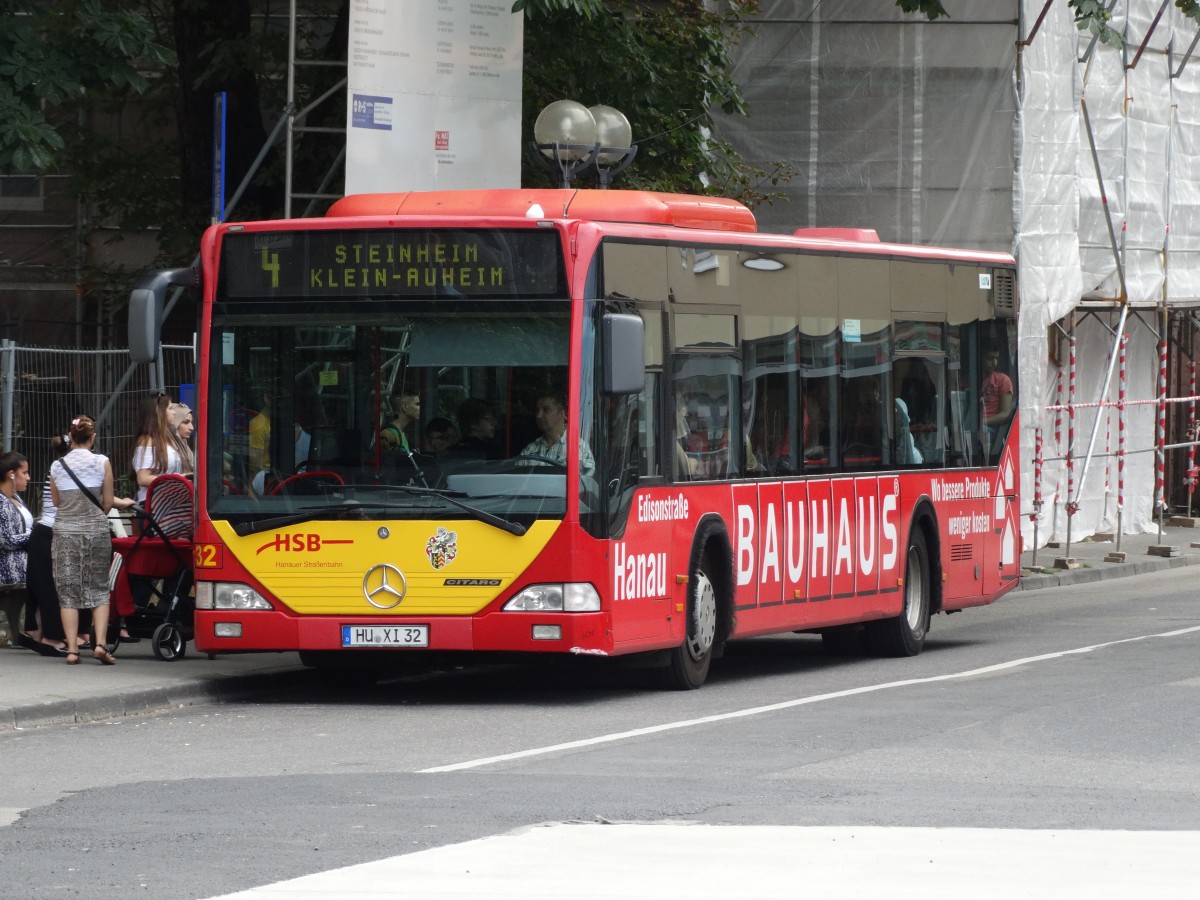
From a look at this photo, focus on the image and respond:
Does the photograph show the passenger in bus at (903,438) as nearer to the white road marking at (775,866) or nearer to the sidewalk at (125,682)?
the sidewalk at (125,682)

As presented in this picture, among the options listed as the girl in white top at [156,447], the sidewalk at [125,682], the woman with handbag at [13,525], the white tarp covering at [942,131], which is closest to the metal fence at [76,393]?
the girl in white top at [156,447]

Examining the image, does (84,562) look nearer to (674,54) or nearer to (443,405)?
(443,405)

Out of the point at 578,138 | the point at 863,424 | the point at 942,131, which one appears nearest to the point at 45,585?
the point at 578,138

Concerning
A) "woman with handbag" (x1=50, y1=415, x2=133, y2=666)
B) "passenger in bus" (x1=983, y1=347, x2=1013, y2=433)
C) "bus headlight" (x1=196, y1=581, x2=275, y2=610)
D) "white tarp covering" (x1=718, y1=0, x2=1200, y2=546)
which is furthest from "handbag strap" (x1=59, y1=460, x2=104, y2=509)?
"white tarp covering" (x1=718, y1=0, x2=1200, y2=546)

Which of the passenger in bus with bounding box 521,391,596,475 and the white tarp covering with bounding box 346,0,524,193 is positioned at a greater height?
the white tarp covering with bounding box 346,0,524,193

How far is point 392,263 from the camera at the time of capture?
1359 cm

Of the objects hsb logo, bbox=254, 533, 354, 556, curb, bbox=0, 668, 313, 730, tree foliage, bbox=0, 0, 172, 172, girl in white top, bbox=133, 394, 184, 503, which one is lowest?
curb, bbox=0, 668, 313, 730

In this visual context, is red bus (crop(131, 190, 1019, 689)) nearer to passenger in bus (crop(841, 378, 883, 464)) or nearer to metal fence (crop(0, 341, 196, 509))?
passenger in bus (crop(841, 378, 883, 464))

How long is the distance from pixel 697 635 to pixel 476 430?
2238mm

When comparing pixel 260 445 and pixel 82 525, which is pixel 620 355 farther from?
pixel 82 525

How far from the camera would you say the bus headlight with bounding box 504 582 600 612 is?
1323cm

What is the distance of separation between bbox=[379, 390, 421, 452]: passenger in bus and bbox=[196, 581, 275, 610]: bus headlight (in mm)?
1199

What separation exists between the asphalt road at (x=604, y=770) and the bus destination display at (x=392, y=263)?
2.47 meters

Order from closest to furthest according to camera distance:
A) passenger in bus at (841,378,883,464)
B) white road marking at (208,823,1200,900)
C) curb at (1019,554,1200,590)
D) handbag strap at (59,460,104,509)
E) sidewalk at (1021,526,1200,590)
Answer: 1. white road marking at (208,823,1200,900)
2. handbag strap at (59,460,104,509)
3. passenger in bus at (841,378,883,464)
4. curb at (1019,554,1200,590)
5. sidewalk at (1021,526,1200,590)
